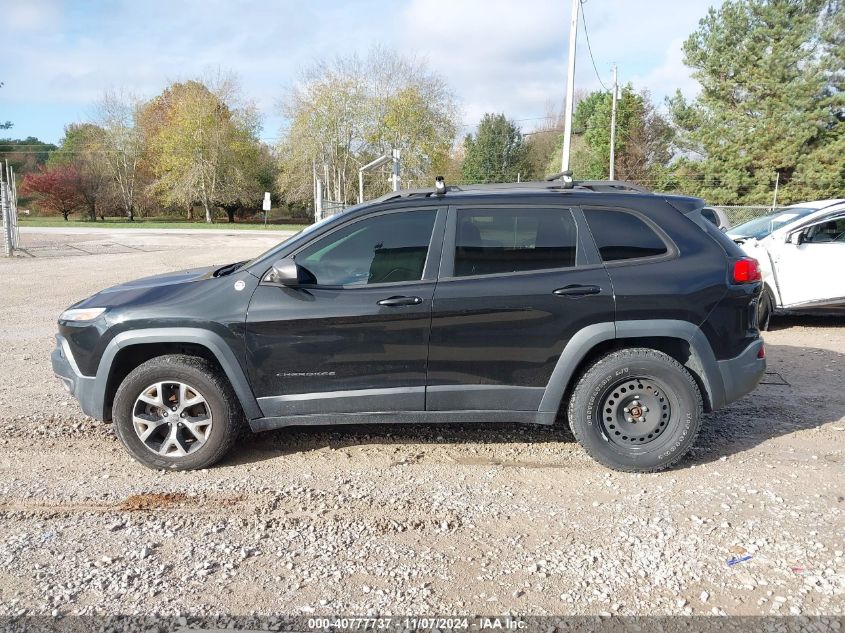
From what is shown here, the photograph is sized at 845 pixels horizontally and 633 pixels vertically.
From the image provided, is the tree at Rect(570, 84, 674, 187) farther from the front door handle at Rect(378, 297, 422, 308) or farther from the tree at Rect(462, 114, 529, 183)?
the front door handle at Rect(378, 297, 422, 308)

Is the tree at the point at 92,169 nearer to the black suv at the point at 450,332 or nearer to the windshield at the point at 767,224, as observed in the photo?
the windshield at the point at 767,224

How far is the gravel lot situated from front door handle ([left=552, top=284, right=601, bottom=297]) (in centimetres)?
120

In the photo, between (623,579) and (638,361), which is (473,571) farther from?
(638,361)

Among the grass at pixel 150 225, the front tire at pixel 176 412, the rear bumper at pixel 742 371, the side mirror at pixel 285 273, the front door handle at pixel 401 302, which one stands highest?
the grass at pixel 150 225

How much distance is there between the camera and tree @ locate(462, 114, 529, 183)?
62.2m

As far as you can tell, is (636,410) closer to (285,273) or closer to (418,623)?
(418,623)

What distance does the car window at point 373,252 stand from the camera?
4.16 metres

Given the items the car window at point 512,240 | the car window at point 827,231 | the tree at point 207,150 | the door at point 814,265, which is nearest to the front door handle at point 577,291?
the car window at point 512,240

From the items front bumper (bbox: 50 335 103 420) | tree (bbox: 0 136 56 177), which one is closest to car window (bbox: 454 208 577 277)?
front bumper (bbox: 50 335 103 420)

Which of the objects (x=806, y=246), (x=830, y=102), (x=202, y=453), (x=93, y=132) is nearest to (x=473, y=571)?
(x=202, y=453)

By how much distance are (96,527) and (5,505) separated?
72 cm

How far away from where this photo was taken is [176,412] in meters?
4.10

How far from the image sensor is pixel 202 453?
4.12 metres

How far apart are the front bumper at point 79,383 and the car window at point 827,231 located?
8.59m
